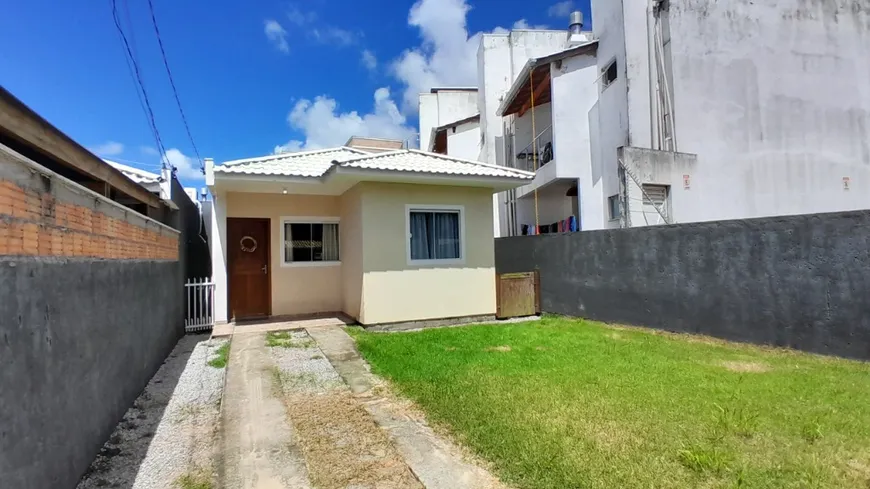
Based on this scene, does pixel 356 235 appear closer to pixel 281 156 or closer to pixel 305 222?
pixel 305 222

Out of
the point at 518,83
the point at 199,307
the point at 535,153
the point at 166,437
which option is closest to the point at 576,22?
the point at 518,83

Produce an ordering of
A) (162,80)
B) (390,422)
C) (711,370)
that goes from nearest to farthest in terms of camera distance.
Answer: (390,422) < (711,370) < (162,80)

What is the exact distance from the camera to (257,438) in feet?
13.3

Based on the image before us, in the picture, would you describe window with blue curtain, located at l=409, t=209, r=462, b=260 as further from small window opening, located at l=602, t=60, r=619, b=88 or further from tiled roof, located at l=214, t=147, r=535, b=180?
small window opening, located at l=602, t=60, r=619, b=88

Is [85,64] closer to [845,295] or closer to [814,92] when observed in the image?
[845,295]

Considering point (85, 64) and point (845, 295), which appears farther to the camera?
point (85, 64)

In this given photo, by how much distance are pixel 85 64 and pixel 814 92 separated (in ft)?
64.6

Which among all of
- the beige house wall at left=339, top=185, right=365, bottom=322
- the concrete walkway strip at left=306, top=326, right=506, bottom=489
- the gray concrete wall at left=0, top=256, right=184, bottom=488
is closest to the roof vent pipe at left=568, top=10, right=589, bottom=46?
Result: the beige house wall at left=339, top=185, right=365, bottom=322

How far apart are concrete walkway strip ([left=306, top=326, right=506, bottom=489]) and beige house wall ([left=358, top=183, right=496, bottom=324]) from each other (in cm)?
289

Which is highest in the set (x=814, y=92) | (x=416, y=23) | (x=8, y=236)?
(x=416, y=23)

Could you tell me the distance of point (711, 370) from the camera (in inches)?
230

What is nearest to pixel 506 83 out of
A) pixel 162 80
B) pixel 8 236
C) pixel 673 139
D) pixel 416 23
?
pixel 416 23

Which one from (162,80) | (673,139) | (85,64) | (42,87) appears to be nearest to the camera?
(42,87)

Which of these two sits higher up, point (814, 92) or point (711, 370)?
point (814, 92)
